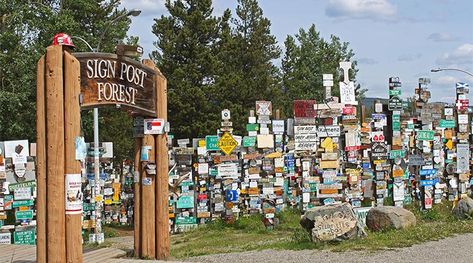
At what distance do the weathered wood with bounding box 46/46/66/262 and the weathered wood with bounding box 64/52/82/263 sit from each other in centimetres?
8

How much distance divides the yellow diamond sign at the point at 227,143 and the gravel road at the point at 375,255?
6.89 metres

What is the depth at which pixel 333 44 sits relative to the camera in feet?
177

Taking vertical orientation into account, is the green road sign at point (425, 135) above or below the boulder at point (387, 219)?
above

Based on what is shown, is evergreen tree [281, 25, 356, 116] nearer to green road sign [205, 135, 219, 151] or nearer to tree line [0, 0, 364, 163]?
tree line [0, 0, 364, 163]

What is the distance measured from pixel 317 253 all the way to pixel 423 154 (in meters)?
9.58

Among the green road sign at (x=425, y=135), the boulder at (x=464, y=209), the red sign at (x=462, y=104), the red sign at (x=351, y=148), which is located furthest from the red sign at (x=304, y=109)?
the red sign at (x=462, y=104)

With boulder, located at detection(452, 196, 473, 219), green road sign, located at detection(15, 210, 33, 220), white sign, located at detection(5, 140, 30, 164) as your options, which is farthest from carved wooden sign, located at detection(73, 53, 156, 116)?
boulder, located at detection(452, 196, 473, 219)

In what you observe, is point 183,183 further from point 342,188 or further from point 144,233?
point 144,233

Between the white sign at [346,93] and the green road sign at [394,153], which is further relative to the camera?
the green road sign at [394,153]

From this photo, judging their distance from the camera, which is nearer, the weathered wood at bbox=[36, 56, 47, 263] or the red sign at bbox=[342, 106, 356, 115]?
the weathered wood at bbox=[36, 56, 47, 263]

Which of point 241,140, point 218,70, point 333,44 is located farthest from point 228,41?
point 241,140

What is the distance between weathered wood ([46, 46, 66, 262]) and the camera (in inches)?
393

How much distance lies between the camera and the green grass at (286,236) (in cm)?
1330

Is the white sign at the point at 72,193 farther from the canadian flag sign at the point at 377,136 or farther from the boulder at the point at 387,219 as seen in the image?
the canadian flag sign at the point at 377,136
